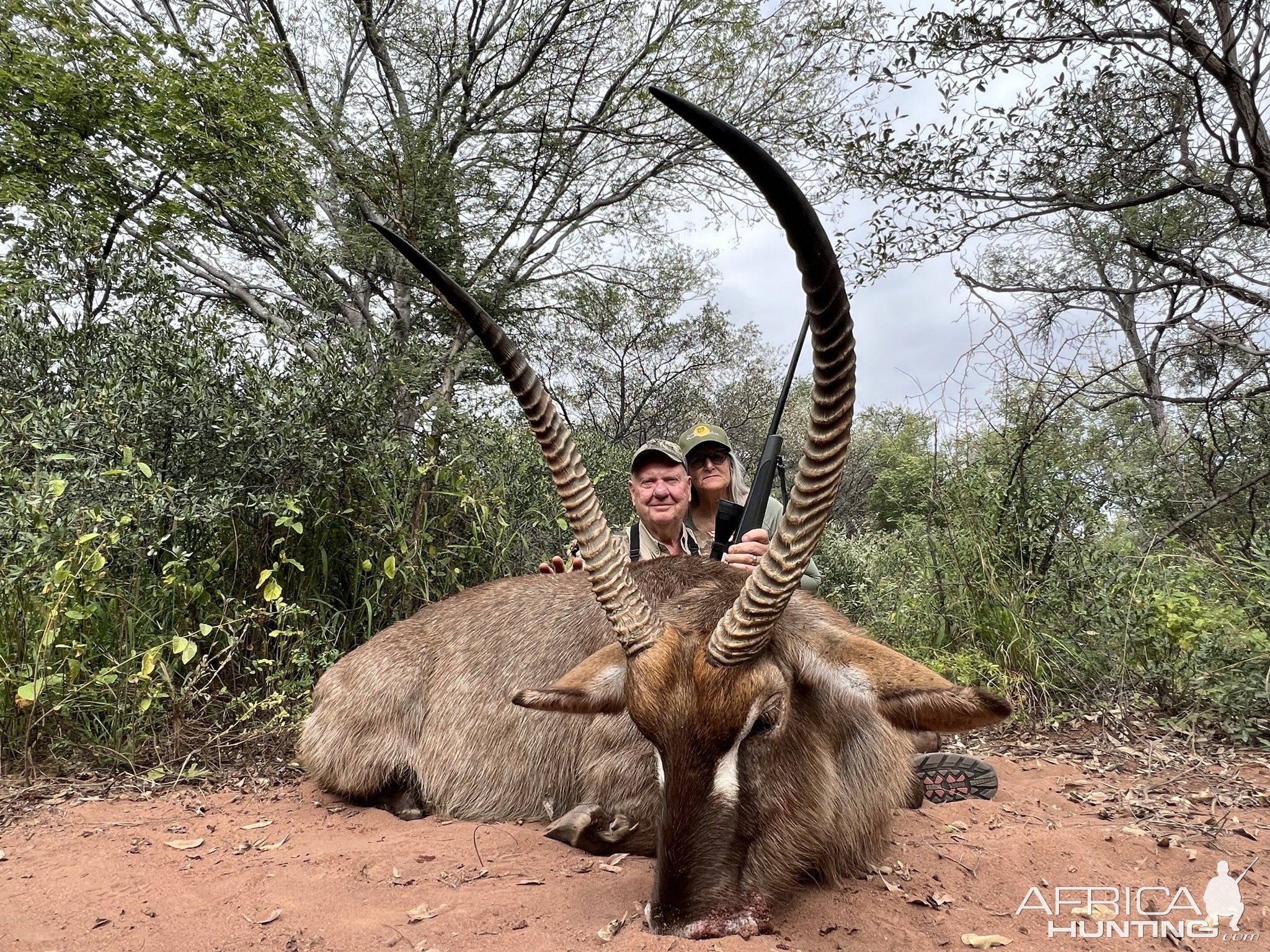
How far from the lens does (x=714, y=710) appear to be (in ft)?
7.38

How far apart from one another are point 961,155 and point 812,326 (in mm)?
5841

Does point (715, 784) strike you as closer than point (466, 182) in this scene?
Yes

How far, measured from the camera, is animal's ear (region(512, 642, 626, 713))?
277 cm

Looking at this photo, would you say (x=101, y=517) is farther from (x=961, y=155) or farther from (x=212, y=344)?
(x=961, y=155)

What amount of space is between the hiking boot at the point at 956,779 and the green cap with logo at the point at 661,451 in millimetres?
2540

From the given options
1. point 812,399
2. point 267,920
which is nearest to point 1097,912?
point 812,399

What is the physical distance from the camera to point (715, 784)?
2250 millimetres

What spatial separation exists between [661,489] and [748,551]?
1614mm

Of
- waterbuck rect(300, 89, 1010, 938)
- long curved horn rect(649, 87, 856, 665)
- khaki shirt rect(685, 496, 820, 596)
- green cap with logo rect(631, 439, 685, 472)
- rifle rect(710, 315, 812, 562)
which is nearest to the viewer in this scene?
long curved horn rect(649, 87, 856, 665)

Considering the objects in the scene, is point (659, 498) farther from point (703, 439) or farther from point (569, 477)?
point (569, 477)

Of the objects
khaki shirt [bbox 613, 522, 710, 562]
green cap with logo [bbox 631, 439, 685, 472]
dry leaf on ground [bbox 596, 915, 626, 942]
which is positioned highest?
green cap with logo [bbox 631, 439, 685, 472]

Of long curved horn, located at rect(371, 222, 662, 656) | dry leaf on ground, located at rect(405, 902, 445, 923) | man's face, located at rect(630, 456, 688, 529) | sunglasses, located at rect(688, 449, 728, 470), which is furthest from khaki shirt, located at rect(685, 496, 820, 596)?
dry leaf on ground, located at rect(405, 902, 445, 923)

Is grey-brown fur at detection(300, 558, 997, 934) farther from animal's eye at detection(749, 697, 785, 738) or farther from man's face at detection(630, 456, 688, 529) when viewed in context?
man's face at detection(630, 456, 688, 529)

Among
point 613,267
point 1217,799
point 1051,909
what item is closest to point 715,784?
point 1051,909
